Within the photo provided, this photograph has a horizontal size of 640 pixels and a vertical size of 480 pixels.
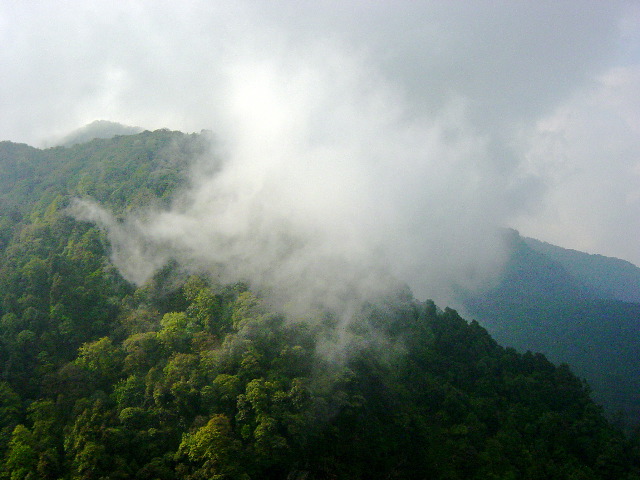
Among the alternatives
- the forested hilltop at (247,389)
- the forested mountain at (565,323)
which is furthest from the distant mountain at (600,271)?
the forested hilltop at (247,389)

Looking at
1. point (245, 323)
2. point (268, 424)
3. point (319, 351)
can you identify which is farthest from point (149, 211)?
point (268, 424)

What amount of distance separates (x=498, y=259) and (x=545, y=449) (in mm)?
82530

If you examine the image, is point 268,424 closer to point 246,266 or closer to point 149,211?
point 246,266

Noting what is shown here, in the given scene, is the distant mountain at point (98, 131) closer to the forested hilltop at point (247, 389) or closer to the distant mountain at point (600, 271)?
the forested hilltop at point (247, 389)

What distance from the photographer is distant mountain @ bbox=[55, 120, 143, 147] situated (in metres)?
132

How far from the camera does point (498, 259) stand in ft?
412

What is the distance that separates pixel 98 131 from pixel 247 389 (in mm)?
123419

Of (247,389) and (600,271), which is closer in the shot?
(247,389)

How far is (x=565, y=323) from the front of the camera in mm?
103812

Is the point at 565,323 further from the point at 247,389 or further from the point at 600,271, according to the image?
the point at 247,389

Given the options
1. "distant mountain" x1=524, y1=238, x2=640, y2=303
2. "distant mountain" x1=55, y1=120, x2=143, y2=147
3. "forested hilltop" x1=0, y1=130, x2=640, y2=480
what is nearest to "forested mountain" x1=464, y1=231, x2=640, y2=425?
"distant mountain" x1=524, y1=238, x2=640, y2=303

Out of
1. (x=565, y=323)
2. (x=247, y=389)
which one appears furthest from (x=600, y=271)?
(x=247, y=389)

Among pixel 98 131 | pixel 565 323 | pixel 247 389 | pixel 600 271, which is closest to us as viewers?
pixel 247 389

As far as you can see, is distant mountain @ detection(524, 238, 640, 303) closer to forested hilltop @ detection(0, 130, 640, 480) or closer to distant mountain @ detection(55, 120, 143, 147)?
forested hilltop @ detection(0, 130, 640, 480)
